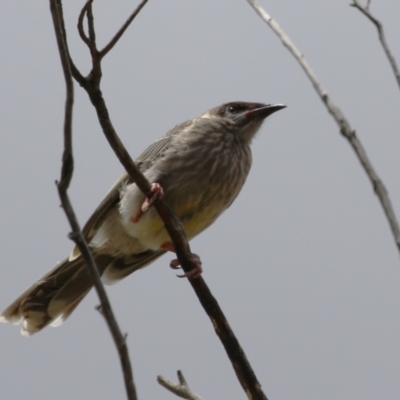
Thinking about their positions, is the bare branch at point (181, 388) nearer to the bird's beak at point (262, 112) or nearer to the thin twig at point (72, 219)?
the thin twig at point (72, 219)

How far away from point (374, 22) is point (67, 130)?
4.79ft

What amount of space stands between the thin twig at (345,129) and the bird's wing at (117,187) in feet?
6.29

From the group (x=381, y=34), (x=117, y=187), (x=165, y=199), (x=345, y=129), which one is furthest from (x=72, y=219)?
(x=117, y=187)

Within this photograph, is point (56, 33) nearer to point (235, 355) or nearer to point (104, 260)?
point (235, 355)

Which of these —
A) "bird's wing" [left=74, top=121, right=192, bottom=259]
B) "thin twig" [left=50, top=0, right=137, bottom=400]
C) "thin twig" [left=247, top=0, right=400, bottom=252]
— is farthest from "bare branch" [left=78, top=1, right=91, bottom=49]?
"bird's wing" [left=74, top=121, right=192, bottom=259]

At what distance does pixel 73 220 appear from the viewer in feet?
6.29

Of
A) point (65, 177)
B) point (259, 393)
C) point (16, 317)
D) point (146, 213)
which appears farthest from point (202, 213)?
point (65, 177)

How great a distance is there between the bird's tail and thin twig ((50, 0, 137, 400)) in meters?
3.09

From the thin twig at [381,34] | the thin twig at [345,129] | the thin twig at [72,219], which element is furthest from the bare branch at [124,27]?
the thin twig at [381,34]

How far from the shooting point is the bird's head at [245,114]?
5.25m

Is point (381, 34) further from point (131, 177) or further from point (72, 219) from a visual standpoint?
point (72, 219)

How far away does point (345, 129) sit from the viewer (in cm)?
254

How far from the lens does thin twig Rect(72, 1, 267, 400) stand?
275cm

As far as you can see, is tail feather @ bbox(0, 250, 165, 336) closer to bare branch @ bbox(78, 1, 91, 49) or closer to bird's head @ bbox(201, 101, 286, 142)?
bird's head @ bbox(201, 101, 286, 142)
